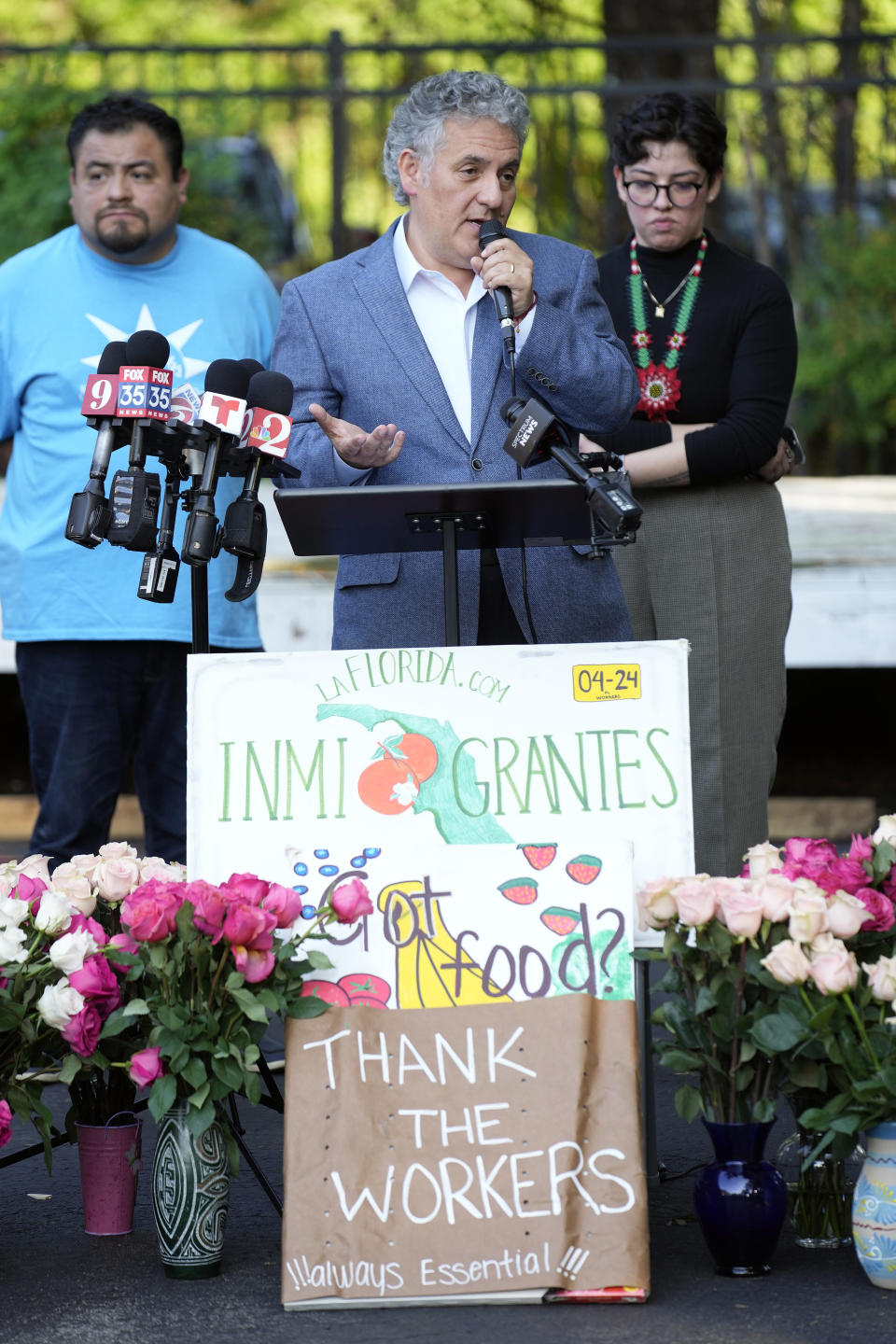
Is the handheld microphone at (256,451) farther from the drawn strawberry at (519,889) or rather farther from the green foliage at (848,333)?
the green foliage at (848,333)

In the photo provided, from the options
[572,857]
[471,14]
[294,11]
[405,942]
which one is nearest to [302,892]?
[405,942]

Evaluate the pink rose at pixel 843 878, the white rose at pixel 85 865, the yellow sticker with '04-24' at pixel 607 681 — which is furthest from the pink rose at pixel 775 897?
the white rose at pixel 85 865

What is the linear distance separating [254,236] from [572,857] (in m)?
7.18

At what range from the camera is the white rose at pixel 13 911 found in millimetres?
2916

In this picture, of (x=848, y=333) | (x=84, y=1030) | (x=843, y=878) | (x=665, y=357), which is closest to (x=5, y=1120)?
(x=84, y=1030)

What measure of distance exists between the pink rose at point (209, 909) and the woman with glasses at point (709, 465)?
1.68 m

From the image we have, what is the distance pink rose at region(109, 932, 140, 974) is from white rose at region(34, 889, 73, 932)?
9 centimetres

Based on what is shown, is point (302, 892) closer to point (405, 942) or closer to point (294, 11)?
point (405, 942)

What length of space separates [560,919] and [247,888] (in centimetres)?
53

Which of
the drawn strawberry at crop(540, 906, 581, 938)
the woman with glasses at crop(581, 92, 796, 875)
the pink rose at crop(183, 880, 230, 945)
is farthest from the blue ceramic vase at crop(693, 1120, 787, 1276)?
the woman with glasses at crop(581, 92, 796, 875)

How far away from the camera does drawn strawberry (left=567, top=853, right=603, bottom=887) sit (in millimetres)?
2994

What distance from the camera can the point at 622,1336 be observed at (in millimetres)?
2652

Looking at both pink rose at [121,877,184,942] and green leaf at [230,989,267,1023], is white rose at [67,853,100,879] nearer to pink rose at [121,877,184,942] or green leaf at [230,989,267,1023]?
pink rose at [121,877,184,942]

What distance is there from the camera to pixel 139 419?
3.08 m
